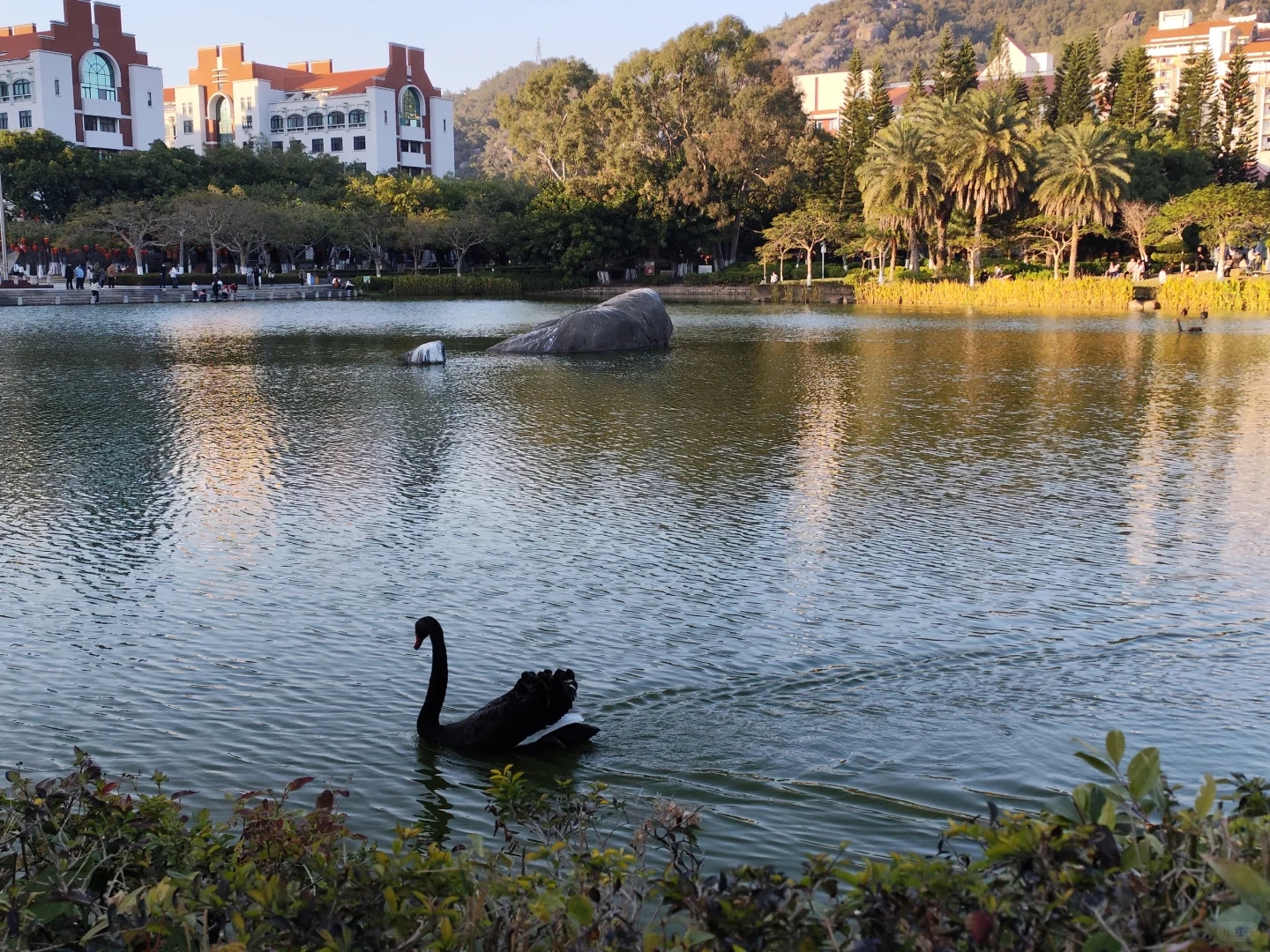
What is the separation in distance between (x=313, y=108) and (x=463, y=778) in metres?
98.9

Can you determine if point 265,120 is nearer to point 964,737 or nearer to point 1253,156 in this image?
point 1253,156

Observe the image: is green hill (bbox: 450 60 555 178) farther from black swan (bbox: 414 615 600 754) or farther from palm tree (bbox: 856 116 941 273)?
black swan (bbox: 414 615 600 754)

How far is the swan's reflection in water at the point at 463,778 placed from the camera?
479 cm

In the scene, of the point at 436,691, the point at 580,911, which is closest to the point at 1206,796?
the point at 580,911

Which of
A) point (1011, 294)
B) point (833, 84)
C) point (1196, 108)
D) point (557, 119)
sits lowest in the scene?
point (1011, 294)

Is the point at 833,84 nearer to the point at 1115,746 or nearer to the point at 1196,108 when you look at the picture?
the point at 1196,108

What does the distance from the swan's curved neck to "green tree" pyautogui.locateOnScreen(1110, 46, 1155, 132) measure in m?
62.8

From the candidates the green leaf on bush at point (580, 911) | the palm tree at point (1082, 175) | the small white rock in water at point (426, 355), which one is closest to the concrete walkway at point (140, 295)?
the small white rock in water at point (426, 355)

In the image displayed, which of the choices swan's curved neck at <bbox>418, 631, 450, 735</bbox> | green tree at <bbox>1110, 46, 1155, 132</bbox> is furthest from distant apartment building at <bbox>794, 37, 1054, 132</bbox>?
swan's curved neck at <bbox>418, 631, 450, 735</bbox>

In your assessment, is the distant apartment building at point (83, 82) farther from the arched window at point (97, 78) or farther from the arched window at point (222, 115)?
the arched window at point (222, 115)

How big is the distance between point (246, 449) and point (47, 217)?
2117 inches

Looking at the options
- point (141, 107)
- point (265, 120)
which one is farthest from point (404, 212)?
point (265, 120)

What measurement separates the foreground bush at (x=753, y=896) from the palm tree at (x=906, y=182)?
50.0 m

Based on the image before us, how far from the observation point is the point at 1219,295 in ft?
122
